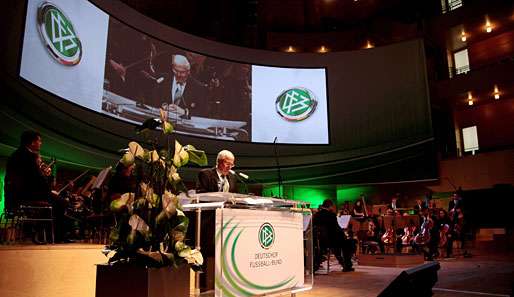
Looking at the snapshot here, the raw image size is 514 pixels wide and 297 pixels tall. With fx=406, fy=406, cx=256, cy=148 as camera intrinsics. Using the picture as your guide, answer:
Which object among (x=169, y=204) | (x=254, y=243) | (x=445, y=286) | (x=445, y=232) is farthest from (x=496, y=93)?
(x=169, y=204)

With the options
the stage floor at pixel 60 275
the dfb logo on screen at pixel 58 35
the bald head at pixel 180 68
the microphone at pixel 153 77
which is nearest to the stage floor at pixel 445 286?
the stage floor at pixel 60 275

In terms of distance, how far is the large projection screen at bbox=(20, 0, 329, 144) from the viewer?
21.0 ft

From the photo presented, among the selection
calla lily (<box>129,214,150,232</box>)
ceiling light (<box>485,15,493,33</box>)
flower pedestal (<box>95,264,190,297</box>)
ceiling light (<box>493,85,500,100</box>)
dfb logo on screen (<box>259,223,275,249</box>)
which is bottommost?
flower pedestal (<box>95,264,190,297</box>)

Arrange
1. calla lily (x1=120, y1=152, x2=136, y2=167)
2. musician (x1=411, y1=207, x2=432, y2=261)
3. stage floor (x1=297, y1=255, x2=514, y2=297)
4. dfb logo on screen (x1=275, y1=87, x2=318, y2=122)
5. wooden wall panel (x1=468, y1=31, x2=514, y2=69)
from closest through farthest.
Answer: calla lily (x1=120, y1=152, x2=136, y2=167), stage floor (x1=297, y1=255, x2=514, y2=297), musician (x1=411, y1=207, x2=432, y2=261), dfb logo on screen (x1=275, y1=87, x2=318, y2=122), wooden wall panel (x1=468, y1=31, x2=514, y2=69)

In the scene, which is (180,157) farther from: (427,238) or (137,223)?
(427,238)

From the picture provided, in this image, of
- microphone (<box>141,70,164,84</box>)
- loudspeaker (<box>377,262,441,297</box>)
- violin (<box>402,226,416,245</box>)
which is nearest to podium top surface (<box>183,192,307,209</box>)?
loudspeaker (<box>377,262,441,297</box>)

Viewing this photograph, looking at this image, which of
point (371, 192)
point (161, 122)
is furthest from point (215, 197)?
point (371, 192)

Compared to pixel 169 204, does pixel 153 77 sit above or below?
above

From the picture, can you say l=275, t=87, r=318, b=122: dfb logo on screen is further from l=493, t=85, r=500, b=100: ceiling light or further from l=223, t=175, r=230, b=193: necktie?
l=223, t=175, r=230, b=193: necktie

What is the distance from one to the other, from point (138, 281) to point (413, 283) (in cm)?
106

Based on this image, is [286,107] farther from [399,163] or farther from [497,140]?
[497,140]

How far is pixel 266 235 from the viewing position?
2521 millimetres

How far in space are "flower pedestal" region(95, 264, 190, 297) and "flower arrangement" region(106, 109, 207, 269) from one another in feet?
0.11

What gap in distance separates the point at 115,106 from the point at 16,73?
6.53ft
